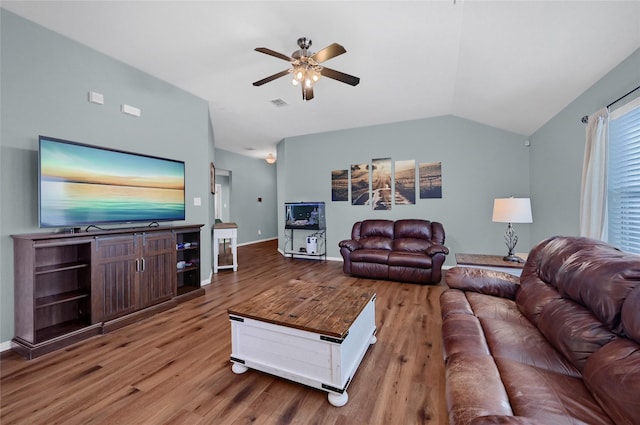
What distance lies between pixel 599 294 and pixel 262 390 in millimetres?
1992

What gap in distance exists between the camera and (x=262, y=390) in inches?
66.6

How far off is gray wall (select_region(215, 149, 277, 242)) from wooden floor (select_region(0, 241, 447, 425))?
5370 millimetres

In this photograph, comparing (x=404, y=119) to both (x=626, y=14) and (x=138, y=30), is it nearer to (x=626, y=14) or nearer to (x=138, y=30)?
(x=626, y=14)

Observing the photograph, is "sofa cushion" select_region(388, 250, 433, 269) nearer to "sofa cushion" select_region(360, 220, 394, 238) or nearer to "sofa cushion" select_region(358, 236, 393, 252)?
"sofa cushion" select_region(358, 236, 393, 252)

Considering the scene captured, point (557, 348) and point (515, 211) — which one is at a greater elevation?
point (515, 211)

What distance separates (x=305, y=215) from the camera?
5957mm

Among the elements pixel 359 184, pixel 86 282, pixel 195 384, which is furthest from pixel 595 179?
pixel 86 282

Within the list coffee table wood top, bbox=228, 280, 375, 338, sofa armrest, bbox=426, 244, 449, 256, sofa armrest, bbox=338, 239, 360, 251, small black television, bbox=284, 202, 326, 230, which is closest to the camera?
coffee table wood top, bbox=228, 280, 375, 338

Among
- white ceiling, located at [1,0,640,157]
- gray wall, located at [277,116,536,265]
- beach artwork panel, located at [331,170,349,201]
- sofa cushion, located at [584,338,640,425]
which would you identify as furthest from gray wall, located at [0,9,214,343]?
sofa cushion, located at [584,338,640,425]

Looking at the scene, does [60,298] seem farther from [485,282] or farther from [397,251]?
[397,251]

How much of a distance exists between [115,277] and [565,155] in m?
5.32

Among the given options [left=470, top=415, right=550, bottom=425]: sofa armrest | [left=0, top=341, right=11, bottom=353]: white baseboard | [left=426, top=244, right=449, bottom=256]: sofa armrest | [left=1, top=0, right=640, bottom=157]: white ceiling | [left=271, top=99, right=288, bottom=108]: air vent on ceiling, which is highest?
[left=271, top=99, right=288, bottom=108]: air vent on ceiling

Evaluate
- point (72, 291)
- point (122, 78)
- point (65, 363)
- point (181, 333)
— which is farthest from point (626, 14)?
point (72, 291)

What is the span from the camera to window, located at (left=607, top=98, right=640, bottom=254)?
2.10 meters
